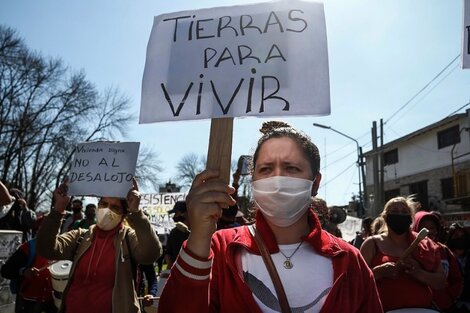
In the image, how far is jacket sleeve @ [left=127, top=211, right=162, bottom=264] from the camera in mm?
3332

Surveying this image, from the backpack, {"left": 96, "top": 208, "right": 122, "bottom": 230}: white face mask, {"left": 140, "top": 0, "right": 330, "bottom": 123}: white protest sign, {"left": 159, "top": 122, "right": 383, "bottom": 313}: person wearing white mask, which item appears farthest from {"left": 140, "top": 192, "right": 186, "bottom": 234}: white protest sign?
{"left": 159, "top": 122, "right": 383, "bottom": 313}: person wearing white mask

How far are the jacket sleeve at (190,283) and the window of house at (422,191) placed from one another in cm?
3507

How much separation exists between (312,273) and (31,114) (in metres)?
31.9

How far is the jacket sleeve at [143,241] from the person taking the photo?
3.33m

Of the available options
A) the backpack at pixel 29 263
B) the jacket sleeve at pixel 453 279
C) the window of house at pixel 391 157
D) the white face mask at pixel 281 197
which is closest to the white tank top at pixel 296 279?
the white face mask at pixel 281 197

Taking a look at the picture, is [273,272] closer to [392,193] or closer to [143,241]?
[143,241]

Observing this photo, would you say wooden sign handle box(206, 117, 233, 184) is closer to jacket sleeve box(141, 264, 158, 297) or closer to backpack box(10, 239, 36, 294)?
jacket sleeve box(141, 264, 158, 297)

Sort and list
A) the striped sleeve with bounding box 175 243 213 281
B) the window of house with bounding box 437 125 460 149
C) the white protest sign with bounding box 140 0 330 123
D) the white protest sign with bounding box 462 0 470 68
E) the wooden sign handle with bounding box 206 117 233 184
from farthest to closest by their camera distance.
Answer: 1. the window of house with bounding box 437 125 460 149
2. the white protest sign with bounding box 462 0 470 68
3. the white protest sign with bounding box 140 0 330 123
4. the wooden sign handle with bounding box 206 117 233 184
5. the striped sleeve with bounding box 175 243 213 281

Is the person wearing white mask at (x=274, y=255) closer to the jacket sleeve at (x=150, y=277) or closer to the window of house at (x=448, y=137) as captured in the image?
the jacket sleeve at (x=150, y=277)

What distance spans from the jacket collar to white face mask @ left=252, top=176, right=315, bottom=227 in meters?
0.06

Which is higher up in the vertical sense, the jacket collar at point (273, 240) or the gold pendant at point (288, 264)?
the jacket collar at point (273, 240)

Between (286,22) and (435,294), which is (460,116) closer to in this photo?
(435,294)

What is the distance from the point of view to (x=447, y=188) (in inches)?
1234


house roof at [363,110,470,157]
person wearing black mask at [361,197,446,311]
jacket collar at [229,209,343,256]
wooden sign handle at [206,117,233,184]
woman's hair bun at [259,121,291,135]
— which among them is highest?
house roof at [363,110,470,157]
